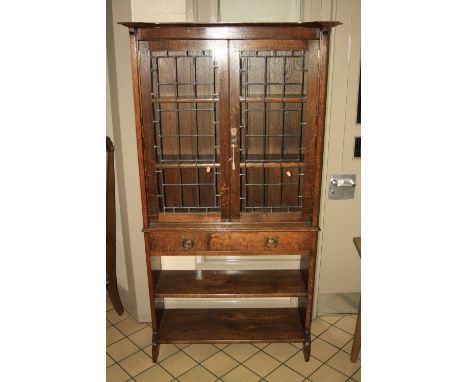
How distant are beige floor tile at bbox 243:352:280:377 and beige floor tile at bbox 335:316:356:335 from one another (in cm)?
63

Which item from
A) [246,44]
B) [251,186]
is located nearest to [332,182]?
[251,186]

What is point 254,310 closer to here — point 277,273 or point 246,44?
point 277,273

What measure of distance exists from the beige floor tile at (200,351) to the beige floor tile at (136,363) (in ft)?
0.86

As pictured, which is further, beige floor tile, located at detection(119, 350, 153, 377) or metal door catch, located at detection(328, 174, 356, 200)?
metal door catch, located at detection(328, 174, 356, 200)

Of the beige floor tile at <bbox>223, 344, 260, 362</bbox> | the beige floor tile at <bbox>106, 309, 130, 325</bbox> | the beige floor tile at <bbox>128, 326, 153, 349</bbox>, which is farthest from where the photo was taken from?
the beige floor tile at <bbox>106, 309, 130, 325</bbox>

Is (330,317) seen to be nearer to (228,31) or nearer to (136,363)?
(136,363)

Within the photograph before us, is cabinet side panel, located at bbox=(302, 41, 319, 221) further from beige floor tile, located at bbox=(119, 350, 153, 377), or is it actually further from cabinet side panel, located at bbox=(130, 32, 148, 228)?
beige floor tile, located at bbox=(119, 350, 153, 377)

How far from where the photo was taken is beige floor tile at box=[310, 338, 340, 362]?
92.4 inches

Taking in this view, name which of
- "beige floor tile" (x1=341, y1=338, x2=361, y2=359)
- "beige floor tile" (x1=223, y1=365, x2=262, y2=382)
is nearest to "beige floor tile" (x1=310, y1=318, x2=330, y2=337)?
"beige floor tile" (x1=341, y1=338, x2=361, y2=359)

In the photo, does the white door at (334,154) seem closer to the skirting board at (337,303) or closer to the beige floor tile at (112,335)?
the skirting board at (337,303)

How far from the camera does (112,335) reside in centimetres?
254

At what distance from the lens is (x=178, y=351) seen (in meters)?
2.41

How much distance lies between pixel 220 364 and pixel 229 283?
51cm

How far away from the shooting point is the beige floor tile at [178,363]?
222 cm
